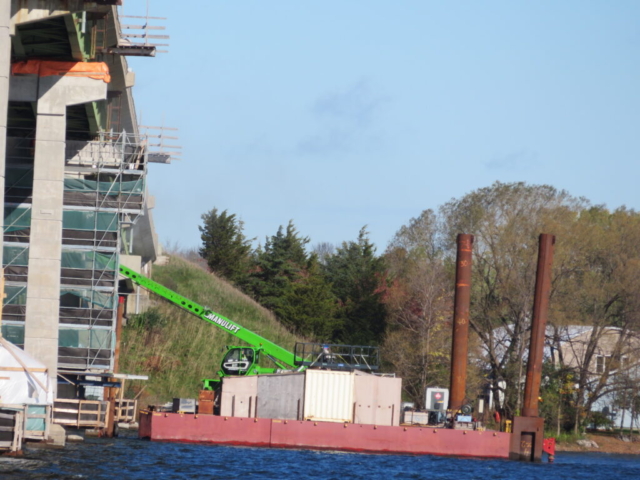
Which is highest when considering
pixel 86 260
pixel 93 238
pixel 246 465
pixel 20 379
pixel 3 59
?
pixel 3 59

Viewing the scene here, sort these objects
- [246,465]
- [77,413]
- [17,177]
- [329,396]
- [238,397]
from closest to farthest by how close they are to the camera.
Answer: [246,465] < [77,413] < [17,177] < [238,397] < [329,396]

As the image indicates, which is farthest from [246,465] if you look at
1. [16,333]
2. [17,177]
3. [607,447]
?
[607,447]

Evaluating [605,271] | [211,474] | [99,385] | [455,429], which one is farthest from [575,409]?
[211,474]

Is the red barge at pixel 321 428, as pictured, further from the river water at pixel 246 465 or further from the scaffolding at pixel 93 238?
the scaffolding at pixel 93 238

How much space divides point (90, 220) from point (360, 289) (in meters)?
37.9

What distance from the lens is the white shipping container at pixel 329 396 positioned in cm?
4844

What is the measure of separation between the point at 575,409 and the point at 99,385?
34.1 meters

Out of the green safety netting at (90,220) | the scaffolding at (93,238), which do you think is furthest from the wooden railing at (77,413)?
the green safety netting at (90,220)

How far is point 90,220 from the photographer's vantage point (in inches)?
1890

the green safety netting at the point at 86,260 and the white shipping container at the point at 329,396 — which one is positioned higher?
the green safety netting at the point at 86,260

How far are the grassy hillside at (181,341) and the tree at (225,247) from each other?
378 inches

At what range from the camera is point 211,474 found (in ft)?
107

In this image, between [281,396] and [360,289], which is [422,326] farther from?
[281,396]

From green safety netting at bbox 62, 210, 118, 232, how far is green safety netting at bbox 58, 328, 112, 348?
4.84m
